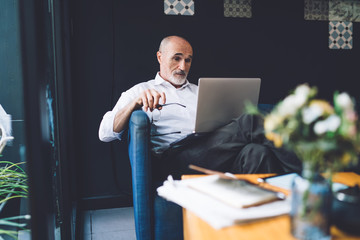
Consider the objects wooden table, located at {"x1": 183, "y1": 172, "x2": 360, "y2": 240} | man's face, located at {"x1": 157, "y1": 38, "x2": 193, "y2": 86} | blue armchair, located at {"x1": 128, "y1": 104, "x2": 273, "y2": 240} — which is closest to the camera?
wooden table, located at {"x1": 183, "y1": 172, "x2": 360, "y2": 240}

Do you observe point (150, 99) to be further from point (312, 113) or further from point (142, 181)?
point (312, 113)

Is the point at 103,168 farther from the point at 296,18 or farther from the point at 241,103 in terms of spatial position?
the point at 296,18

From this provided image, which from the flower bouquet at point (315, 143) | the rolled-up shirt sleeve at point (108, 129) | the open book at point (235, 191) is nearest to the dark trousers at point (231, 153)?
the rolled-up shirt sleeve at point (108, 129)

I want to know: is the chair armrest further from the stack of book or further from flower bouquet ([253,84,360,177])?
flower bouquet ([253,84,360,177])

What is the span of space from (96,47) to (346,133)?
216 centimetres

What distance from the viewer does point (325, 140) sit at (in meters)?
0.59

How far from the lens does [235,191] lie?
83cm

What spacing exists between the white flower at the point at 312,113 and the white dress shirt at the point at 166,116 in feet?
4.16

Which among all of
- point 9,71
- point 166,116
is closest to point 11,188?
point 9,71

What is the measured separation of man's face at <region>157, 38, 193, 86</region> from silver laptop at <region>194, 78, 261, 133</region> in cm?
72

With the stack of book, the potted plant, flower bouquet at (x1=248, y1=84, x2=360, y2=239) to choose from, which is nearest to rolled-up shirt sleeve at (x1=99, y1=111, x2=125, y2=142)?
the potted plant

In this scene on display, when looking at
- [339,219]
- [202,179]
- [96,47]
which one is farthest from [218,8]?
[339,219]

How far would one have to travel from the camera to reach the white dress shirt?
75.7 inches

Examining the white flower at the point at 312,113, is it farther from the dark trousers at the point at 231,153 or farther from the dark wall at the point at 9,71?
the dark trousers at the point at 231,153
